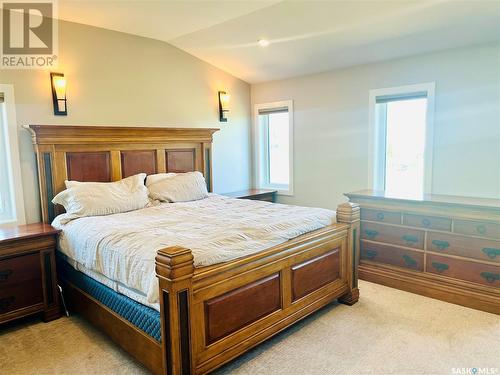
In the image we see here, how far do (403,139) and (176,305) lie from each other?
3100mm

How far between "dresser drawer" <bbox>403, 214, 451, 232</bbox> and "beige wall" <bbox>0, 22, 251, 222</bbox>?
96.8 inches

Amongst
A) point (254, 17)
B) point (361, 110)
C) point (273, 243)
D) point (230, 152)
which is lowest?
point (273, 243)

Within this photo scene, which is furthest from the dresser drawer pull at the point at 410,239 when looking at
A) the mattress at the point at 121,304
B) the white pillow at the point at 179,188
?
the mattress at the point at 121,304

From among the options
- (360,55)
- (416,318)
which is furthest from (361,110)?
(416,318)

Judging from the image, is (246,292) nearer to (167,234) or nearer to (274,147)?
(167,234)

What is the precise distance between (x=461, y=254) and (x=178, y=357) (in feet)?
8.08

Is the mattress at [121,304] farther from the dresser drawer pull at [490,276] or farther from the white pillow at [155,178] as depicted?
the dresser drawer pull at [490,276]

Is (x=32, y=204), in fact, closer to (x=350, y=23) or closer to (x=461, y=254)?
(x=350, y=23)

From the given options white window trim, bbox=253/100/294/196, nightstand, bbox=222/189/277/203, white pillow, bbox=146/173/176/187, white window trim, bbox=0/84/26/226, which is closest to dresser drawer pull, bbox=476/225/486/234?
white window trim, bbox=253/100/294/196

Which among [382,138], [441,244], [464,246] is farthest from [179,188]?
[464,246]

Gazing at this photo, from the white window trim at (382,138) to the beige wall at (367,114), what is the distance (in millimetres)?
46

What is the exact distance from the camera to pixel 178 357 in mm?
1835

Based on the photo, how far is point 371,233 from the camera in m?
3.56

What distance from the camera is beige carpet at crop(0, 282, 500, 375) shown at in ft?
7.21
